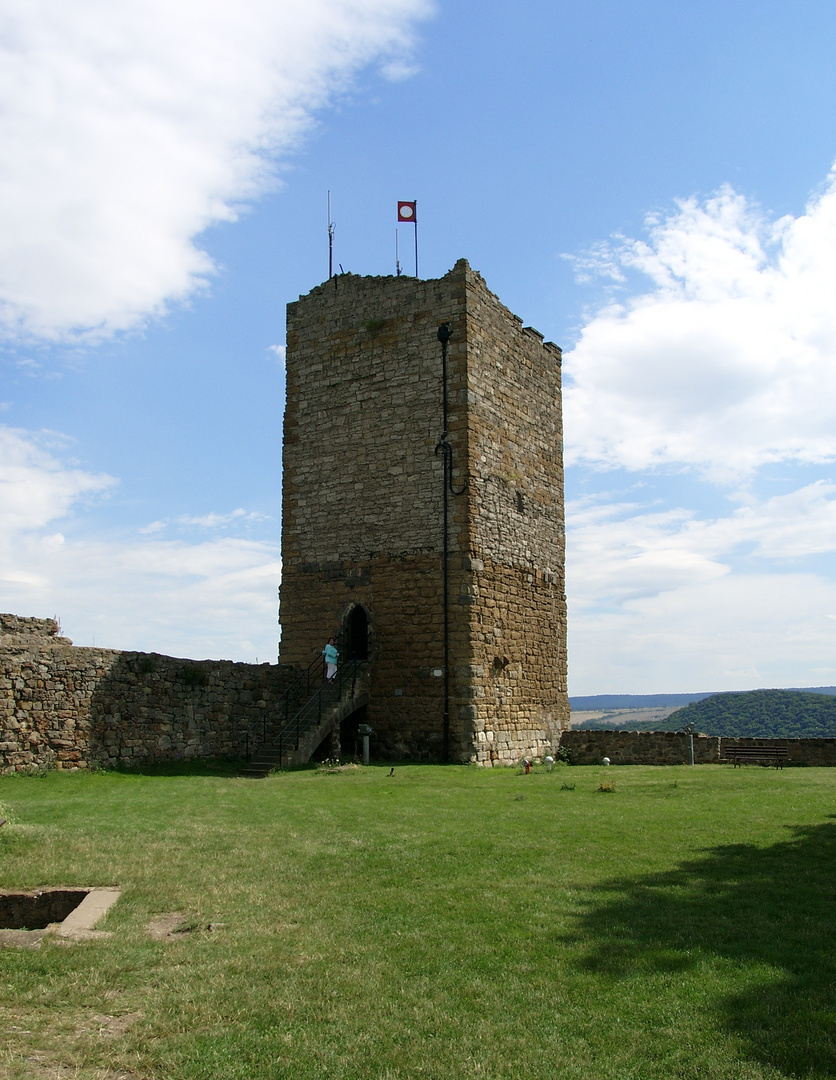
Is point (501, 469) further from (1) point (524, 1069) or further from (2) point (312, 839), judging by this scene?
(1) point (524, 1069)

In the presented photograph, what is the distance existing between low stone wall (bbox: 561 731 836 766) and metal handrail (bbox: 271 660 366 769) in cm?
616

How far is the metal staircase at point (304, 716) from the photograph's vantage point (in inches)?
611

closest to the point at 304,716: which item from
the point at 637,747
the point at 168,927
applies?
the point at 637,747

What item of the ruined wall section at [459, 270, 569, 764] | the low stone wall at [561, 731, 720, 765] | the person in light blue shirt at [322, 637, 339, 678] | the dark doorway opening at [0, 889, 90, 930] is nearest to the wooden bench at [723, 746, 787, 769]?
the low stone wall at [561, 731, 720, 765]

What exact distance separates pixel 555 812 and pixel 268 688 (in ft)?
28.5

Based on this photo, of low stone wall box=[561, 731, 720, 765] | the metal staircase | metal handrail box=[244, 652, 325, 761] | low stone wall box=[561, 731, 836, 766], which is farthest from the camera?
low stone wall box=[561, 731, 720, 765]

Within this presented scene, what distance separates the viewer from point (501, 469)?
1912 cm

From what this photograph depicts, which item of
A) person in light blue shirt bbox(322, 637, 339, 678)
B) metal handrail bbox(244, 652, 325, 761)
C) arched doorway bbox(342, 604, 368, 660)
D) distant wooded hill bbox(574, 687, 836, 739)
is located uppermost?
arched doorway bbox(342, 604, 368, 660)

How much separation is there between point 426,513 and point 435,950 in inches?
528

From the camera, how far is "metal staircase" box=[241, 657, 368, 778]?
50.9ft

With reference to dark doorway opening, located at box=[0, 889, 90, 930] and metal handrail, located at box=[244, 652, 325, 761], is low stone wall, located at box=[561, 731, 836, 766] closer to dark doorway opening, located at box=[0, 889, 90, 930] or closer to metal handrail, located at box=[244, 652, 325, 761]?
metal handrail, located at box=[244, 652, 325, 761]

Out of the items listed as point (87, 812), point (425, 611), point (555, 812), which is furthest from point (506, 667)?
point (87, 812)

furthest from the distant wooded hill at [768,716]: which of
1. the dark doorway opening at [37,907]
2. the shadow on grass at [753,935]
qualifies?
the dark doorway opening at [37,907]

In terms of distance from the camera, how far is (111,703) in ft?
47.2
